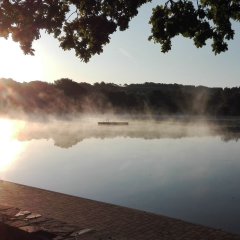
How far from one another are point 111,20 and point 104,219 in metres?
5.99

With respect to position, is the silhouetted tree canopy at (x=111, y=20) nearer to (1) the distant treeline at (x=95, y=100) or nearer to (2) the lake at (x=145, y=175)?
(2) the lake at (x=145, y=175)

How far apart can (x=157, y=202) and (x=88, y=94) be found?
12608 cm

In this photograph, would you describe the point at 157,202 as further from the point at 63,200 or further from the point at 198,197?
the point at 63,200

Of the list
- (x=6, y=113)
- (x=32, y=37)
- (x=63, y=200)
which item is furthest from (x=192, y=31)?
(x=6, y=113)

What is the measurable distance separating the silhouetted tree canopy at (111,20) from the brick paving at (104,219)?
488 cm

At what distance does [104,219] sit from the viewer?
13109 mm

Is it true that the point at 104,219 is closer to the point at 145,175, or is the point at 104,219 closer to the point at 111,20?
the point at 111,20

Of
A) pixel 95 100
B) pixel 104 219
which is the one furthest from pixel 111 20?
pixel 95 100

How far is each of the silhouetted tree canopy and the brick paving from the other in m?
4.88

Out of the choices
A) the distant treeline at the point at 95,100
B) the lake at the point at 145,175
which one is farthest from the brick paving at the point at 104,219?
the distant treeline at the point at 95,100

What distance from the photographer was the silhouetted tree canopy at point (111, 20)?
13.1 m

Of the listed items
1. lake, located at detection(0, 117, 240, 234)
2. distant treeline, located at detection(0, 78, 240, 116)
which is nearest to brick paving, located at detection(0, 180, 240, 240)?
lake, located at detection(0, 117, 240, 234)

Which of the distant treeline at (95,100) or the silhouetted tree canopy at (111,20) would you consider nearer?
the silhouetted tree canopy at (111,20)

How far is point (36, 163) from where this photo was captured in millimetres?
29406
